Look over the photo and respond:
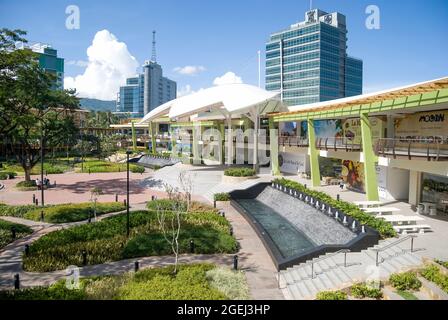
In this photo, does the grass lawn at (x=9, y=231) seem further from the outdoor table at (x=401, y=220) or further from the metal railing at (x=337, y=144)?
the metal railing at (x=337, y=144)

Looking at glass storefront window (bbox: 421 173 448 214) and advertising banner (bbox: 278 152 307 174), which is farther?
advertising banner (bbox: 278 152 307 174)

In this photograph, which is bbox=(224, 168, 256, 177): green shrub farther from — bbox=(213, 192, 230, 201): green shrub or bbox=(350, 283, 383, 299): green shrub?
bbox=(350, 283, 383, 299): green shrub

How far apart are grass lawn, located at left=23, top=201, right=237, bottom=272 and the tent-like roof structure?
1855 centimetres

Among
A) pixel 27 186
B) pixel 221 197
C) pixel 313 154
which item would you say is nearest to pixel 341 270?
pixel 221 197

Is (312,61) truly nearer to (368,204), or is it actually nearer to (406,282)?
(368,204)

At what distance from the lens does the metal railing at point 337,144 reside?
→ 2712 centimetres

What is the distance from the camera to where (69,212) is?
24312 mm

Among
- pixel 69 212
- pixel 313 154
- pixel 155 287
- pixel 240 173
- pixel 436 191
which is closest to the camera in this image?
pixel 155 287

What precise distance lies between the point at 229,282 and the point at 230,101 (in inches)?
1089

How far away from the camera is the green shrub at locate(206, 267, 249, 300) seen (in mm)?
12055

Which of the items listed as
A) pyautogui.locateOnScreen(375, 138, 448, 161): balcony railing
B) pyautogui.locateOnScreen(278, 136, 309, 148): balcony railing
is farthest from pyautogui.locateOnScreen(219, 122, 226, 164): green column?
pyautogui.locateOnScreen(375, 138, 448, 161): balcony railing

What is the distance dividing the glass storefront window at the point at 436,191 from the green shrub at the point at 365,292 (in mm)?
13340

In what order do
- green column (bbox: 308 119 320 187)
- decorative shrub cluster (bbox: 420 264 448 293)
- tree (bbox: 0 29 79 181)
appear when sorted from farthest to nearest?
green column (bbox: 308 119 320 187) → tree (bbox: 0 29 79 181) → decorative shrub cluster (bbox: 420 264 448 293)

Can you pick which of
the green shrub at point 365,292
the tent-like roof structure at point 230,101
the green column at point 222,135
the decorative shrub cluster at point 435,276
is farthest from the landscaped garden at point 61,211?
the green column at point 222,135
